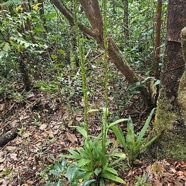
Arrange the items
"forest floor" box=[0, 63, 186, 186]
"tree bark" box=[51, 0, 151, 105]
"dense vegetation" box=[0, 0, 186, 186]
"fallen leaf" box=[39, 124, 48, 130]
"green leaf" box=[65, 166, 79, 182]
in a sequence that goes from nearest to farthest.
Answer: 1. "green leaf" box=[65, 166, 79, 182]
2. "forest floor" box=[0, 63, 186, 186]
3. "dense vegetation" box=[0, 0, 186, 186]
4. "tree bark" box=[51, 0, 151, 105]
5. "fallen leaf" box=[39, 124, 48, 130]

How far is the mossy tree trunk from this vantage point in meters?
1.91

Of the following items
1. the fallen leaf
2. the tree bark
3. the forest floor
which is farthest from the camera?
the fallen leaf

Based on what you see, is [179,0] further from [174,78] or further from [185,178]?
[185,178]

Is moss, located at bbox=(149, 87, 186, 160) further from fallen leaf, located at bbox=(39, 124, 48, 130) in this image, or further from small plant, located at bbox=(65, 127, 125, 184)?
fallen leaf, located at bbox=(39, 124, 48, 130)

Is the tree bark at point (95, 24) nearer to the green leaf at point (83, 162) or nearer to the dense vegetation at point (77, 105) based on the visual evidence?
the dense vegetation at point (77, 105)

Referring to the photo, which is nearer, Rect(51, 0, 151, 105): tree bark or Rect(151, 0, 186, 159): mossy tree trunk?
Rect(151, 0, 186, 159): mossy tree trunk

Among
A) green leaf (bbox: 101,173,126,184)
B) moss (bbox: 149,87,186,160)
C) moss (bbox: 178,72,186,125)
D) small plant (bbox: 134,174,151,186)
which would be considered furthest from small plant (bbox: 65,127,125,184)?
moss (bbox: 178,72,186,125)

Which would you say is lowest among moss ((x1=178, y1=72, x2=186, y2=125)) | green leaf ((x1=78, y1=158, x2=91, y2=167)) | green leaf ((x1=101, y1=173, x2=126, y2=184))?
green leaf ((x1=101, y1=173, x2=126, y2=184))

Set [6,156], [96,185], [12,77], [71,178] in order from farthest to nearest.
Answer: [12,77]
[6,156]
[96,185]
[71,178]

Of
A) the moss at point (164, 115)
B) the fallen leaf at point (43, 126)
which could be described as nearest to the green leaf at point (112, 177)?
the moss at point (164, 115)

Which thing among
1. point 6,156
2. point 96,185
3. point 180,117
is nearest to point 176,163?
point 180,117

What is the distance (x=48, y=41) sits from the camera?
4.58 m

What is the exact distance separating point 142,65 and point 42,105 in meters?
1.84

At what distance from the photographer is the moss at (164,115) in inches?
83.9
